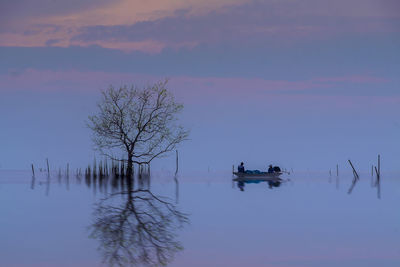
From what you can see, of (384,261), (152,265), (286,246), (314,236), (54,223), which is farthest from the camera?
A: (54,223)

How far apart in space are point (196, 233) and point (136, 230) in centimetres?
218

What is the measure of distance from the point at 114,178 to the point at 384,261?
41778 mm

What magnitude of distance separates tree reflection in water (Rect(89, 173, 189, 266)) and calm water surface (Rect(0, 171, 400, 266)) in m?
0.03

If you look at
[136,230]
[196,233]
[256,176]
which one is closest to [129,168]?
[256,176]

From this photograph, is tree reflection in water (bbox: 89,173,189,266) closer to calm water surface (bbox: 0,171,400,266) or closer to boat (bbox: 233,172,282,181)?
calm water surface (bbox: 0,171,400,266)

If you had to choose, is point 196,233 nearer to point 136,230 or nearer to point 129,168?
point 136,230

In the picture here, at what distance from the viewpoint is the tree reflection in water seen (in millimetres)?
16141

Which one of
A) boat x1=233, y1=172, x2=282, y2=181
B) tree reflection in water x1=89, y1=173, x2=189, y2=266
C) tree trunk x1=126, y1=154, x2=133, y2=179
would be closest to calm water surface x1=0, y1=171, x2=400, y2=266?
tree reflection in water x1=89, y1=173, x2=189, y2=266

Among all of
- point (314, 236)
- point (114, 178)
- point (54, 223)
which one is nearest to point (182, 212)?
point (54, 223)

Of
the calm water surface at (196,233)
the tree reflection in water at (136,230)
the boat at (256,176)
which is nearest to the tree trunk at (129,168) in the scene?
the boat at (256,176)

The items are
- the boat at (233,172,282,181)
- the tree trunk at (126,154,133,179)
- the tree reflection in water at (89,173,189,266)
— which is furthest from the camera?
the boat at (233,172,282,181)

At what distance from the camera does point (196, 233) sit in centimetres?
2077

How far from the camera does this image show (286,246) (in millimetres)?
18359

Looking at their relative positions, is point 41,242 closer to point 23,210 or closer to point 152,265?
→ point 152,265
